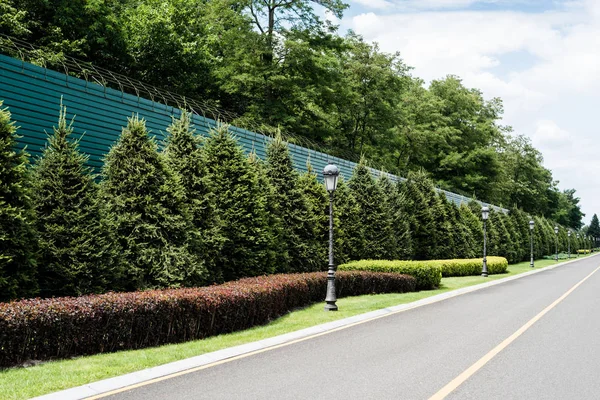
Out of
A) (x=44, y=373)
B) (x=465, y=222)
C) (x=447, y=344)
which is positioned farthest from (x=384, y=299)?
(x=465, y=222)

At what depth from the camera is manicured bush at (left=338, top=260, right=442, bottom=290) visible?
20297 mm

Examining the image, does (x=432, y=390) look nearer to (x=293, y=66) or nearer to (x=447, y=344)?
(x=447, y=344)

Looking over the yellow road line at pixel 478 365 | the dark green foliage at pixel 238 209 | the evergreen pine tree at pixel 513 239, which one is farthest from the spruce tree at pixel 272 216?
the evergreen pine tree at pixel 513 239

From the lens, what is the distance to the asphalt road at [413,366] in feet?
20.2

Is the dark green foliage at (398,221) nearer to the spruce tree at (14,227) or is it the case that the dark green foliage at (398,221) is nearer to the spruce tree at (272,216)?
the spruce tree at (272,216)

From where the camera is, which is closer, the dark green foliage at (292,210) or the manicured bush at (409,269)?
the dark green foliage at (292,210)

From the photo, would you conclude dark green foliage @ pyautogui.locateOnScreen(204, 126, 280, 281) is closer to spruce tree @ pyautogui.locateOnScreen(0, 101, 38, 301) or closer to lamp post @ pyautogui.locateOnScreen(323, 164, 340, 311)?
lamp post @ pyautogui.locateOnScreen(323, 164, 340, 311)

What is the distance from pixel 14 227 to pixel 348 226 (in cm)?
1530

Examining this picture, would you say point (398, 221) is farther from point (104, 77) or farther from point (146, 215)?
point (146, 215)

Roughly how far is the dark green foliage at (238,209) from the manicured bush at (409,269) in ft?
18.4

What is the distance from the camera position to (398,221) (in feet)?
90.9

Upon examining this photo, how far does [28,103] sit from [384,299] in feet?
39.1

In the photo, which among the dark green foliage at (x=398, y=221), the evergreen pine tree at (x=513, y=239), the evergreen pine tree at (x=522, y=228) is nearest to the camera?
→ the dark green foliage at (x=398, y=221)

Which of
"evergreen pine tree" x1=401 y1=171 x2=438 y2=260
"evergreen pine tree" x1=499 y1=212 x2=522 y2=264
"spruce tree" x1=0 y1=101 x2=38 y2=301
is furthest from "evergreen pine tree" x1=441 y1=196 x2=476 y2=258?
"spruce tree" x1=0 y1=101 x2=38 y2=301
